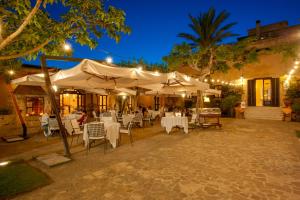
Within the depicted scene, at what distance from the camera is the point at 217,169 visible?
4.45 metres

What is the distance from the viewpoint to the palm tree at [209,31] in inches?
535

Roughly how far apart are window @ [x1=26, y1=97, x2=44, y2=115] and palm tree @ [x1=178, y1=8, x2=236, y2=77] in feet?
38.8

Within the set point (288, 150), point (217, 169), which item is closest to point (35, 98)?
point (217, 169)

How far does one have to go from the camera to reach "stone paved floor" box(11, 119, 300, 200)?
11.0 ft

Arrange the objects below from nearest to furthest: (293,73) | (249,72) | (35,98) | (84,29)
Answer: (84,29) → (35,98) → (293,73) → (249,72)

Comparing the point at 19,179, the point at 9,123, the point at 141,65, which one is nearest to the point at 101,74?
the point at 19,179

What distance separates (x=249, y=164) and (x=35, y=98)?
13.9 meters

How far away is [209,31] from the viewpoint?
13.6m

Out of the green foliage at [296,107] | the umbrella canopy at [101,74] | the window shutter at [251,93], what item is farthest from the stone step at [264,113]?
the umbrella canopy at [101,74]

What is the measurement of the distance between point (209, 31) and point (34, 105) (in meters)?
13.7

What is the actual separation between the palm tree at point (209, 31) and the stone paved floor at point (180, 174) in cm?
910

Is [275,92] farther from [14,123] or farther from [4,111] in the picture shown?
[4,111]

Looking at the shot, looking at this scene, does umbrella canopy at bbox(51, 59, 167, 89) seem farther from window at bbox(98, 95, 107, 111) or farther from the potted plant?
the potted plant

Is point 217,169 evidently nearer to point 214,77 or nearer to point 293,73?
point 293,73
